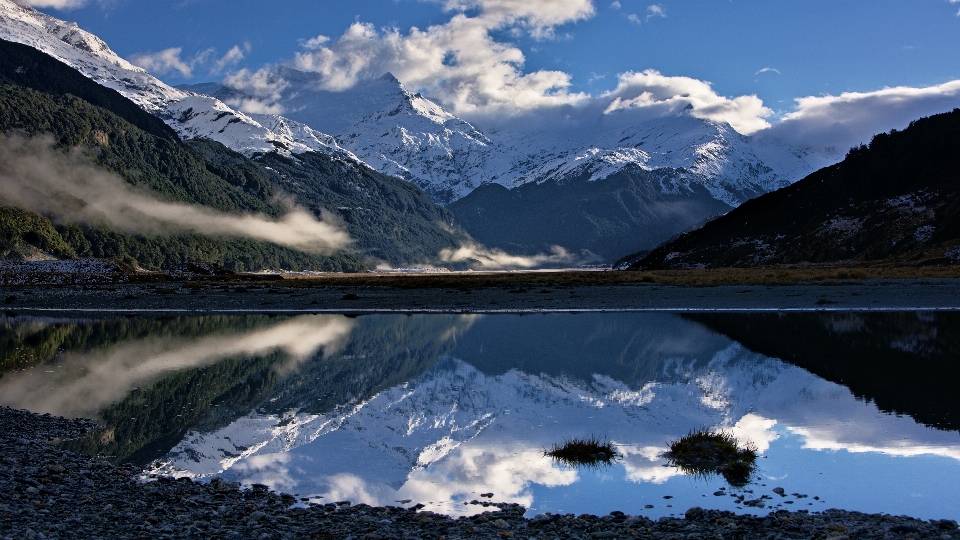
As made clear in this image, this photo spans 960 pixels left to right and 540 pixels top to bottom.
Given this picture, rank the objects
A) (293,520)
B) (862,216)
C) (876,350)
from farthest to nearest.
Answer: (862,216)
(876,350)
(293,520)

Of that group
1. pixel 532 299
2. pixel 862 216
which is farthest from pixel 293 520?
pixel 862 216

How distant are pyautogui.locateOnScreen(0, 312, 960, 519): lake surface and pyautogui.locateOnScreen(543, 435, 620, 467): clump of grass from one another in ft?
1.17

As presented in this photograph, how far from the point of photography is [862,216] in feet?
398

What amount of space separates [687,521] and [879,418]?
935 cm

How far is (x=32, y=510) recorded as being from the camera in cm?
1102

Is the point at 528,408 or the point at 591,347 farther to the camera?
the point at 591,347

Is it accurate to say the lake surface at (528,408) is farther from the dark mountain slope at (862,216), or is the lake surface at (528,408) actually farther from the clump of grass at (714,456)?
the dark mountain slope at (862,216)

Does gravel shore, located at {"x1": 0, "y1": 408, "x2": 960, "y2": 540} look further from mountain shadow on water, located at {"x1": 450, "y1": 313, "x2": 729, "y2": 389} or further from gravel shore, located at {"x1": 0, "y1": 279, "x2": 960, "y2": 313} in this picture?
gravel shore, located at {"x1": 0, "y1": 279, "x2": 960, "y2": 313}

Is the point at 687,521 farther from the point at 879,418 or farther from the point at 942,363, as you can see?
the point at 942,363

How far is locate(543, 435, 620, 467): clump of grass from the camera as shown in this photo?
14.9 meters

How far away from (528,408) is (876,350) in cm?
1685

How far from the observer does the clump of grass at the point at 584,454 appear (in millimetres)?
14934

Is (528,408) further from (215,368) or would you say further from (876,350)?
(876,350)

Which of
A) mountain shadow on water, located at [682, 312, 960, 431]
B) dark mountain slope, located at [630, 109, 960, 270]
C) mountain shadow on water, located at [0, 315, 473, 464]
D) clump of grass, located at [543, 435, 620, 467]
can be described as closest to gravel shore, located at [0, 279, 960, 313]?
mountain shadow on water, located at [682, 312, 960, 431]
